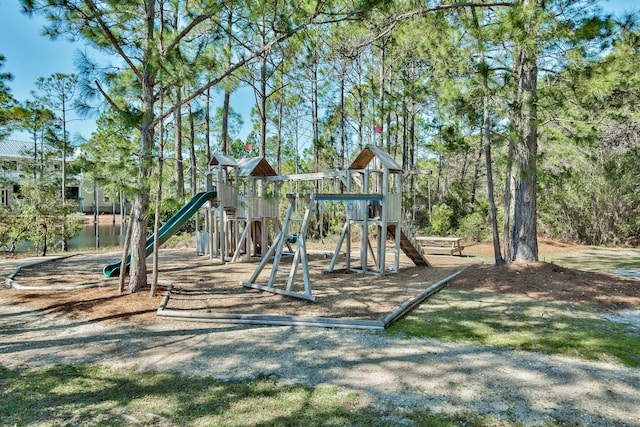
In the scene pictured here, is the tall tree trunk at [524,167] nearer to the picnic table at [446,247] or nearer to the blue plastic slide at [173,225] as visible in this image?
the picnic table at [446,247]

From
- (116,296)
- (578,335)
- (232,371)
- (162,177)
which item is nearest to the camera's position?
(232,371)

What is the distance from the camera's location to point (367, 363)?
4.02 meters

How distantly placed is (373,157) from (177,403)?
797 centimetres

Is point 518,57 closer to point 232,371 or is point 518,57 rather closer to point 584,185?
point 232,371

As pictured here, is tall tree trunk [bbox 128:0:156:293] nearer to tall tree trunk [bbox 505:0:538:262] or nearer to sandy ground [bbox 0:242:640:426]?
sandy ground [bbox 0:242:640:426]

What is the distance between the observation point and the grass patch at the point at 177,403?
2920 millimetres

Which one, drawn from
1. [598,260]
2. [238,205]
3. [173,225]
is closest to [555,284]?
[598,260]

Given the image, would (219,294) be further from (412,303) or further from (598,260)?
(598,260)

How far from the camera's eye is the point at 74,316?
18.8 ft

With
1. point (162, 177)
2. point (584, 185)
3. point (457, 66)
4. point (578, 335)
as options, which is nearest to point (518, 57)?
point (457, 66)

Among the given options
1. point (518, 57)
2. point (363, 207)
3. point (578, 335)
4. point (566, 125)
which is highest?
point (518, 57)

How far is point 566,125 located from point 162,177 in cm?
828

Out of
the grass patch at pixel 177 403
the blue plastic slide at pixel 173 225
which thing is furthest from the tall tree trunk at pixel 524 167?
the blue plastic slide at pixel 173 225

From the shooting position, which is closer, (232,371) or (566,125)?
(232,371)
